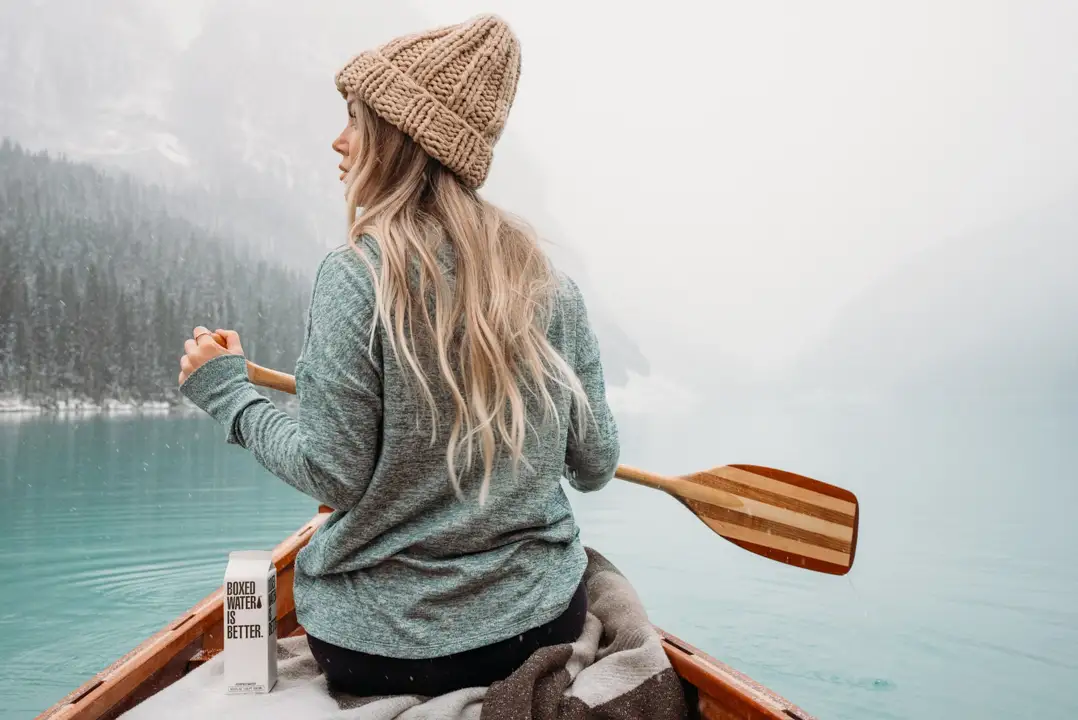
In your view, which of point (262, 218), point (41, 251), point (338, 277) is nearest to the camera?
point (338, 277)

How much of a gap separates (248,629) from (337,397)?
33cm

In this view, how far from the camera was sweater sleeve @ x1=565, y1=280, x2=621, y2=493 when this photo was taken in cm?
105

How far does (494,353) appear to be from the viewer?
90cm

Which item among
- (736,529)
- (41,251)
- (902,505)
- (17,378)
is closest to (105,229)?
(41,251)

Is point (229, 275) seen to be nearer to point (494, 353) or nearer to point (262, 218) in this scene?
point (262, 218)

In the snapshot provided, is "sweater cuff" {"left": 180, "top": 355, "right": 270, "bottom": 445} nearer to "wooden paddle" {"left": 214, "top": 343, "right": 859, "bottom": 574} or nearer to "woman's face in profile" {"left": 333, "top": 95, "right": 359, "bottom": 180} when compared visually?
"woman's face in profile" {"left": 333, "top": 95, "right": 359, "bottom": 180}

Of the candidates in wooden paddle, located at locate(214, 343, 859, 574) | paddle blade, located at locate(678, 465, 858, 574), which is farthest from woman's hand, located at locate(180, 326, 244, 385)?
paddle blade, located at locate(678, 465, 858, 574)

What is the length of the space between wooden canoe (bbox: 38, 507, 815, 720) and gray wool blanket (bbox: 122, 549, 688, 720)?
7 centimetres

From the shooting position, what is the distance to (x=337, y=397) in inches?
34.6

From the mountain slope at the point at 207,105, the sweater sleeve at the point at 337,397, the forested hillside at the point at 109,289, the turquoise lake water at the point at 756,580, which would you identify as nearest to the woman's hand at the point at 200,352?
the sweater sleeve at the point at 337,397

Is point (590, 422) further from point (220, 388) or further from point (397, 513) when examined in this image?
point (220, 388)

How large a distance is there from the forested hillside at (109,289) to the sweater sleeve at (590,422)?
619 inches

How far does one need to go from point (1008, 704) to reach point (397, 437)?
13.4 ft

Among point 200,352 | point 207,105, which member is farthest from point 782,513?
point 207,105
